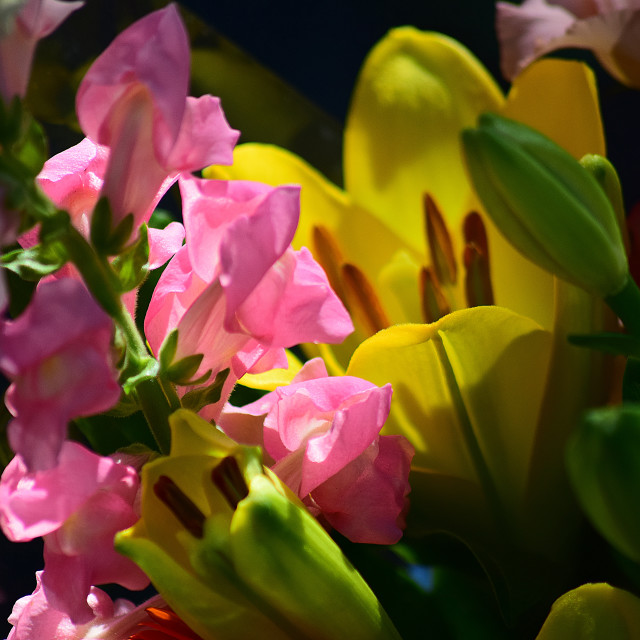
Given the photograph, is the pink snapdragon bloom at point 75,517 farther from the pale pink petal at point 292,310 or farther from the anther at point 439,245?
the anther at point 439,245

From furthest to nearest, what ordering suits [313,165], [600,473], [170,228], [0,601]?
[313,165] < [0,601] < [170,228] < [600,473]

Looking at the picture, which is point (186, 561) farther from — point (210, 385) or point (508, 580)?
point (508, 580)

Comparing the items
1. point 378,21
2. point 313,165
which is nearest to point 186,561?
point 313,165

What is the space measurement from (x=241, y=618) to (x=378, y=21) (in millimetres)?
475

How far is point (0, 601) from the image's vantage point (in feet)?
1.49

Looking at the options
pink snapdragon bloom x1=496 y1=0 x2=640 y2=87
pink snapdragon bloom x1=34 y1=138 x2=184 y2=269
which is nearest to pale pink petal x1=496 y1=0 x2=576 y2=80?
pink snapdragon bloom x1=496 y1=0 x2=640 y2=87

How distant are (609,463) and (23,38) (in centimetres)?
17

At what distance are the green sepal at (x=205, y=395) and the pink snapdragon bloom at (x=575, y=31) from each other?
0.71ft

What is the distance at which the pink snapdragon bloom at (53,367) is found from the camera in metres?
0.22

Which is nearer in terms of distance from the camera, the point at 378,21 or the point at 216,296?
the point at 216,296

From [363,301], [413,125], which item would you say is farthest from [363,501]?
[413,125]

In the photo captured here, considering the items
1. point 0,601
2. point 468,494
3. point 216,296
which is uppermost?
point 216,296

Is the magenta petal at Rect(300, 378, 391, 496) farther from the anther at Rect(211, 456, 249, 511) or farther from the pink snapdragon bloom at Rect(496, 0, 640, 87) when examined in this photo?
the pink snapdragon bloom at Rect(496, 0, 640, 87)

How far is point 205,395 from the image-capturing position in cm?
28
